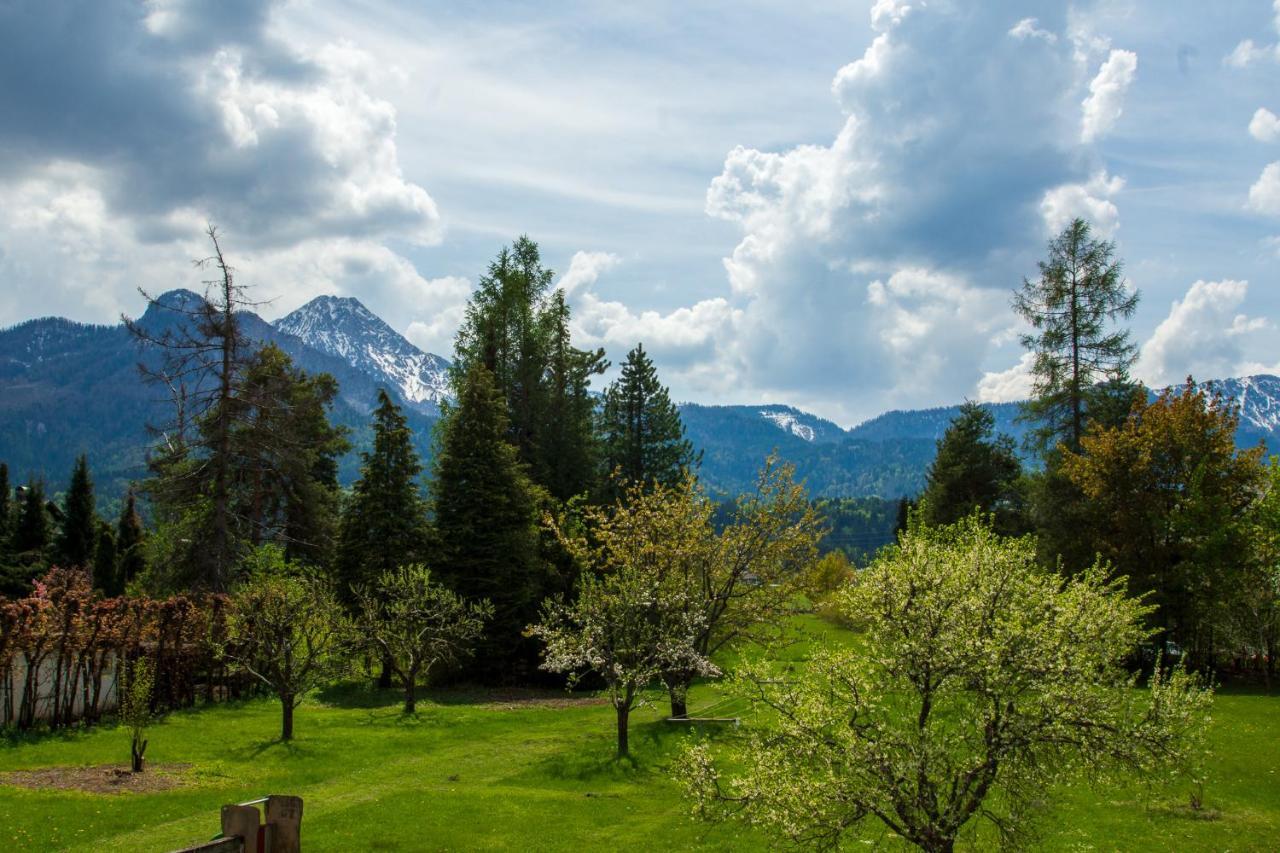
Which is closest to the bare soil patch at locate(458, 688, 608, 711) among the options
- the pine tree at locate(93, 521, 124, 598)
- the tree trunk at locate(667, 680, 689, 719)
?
the tree trunk at locate(667, 680, 689, 719)

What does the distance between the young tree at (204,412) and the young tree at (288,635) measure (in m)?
6.73

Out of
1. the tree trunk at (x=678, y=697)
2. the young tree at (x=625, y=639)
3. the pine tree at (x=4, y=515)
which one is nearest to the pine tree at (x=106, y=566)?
the pine tree at (x=4, y=515)

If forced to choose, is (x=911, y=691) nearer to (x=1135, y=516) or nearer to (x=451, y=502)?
(x=1135, y=516)

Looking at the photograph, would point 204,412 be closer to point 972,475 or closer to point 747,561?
point 747,561

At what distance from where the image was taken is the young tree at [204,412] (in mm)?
39938

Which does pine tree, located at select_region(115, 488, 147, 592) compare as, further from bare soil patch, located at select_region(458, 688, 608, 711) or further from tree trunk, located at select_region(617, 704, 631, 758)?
tree trunk, located at select_region(617, 704, 631, 758)

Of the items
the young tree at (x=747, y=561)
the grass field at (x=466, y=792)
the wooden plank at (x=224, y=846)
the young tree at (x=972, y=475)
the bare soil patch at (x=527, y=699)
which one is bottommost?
the bare soil patch at (x=527, y=699)

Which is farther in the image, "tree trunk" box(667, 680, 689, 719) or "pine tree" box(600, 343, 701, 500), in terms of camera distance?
"pine tree" box(600, 343, 701, 500)

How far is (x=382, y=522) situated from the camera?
44.4 meters

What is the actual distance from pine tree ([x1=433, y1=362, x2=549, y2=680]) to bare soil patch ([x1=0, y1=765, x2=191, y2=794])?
2068 cm

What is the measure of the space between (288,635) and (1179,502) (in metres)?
38.1

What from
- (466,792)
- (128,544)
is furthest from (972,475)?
(128,544)

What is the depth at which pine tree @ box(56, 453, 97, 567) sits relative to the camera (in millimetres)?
79000

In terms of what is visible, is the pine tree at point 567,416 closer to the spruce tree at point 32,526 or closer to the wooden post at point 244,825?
the wooden post at point 244,825
